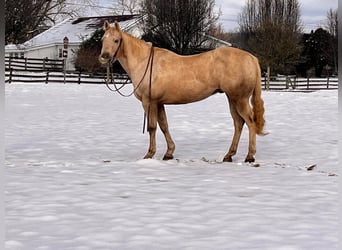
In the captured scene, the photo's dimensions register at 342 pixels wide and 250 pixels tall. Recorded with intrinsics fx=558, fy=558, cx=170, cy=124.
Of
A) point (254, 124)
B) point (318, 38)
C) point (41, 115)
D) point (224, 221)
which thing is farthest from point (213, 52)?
point (318, 38)

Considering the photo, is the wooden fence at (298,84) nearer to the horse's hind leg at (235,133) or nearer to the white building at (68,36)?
the white building at (68,36)

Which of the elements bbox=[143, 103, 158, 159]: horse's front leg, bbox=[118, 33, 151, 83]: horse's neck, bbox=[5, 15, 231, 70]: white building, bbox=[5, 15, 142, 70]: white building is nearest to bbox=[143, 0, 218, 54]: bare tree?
bbox=[5, 15, 231, 70]: white building

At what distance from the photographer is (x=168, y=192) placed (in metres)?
4.67

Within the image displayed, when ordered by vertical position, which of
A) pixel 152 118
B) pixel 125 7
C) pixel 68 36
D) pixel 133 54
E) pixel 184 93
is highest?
pixel 125 7

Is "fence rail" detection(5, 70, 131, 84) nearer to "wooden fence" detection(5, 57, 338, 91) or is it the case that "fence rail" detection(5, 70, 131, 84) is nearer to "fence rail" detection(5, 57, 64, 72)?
"wooden fence" detection(5, 57, 338, 91)

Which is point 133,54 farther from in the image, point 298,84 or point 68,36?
point 68,36

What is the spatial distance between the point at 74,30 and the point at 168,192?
1679 inches

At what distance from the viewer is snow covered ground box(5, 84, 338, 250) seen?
3318 millimetres

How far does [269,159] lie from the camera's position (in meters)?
6.68

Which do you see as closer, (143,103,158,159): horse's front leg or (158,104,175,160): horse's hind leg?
(143,103,158,159): horse's front leg

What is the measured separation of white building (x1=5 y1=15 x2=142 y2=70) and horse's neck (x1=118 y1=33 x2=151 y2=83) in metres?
34.7

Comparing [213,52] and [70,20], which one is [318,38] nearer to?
[70,20]

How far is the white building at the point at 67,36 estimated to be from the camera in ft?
138

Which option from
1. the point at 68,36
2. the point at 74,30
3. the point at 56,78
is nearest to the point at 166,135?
the point at 56,78
